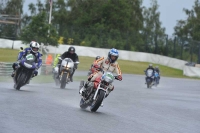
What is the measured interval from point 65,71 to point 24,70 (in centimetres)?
409

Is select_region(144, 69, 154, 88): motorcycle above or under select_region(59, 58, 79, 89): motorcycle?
under

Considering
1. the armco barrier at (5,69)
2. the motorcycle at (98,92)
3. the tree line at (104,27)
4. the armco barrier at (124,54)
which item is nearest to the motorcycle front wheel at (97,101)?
the motorcycle at (98,92)

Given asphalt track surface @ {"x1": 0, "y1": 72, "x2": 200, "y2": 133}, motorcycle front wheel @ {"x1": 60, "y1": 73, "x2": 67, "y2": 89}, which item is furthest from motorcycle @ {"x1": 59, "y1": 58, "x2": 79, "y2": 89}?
asphalt track surface @ {"x1": 0, "y1": 72, "x2": 200, "y2": 133}

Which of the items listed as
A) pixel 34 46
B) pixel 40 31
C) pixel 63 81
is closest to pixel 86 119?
pixel 34 46

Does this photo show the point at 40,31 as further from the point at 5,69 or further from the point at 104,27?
the point at 104,27

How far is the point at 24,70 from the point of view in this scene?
799 inches

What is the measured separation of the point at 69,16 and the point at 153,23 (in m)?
28.3

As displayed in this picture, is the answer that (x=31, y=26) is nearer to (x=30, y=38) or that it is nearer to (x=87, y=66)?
(x=30, y=38)

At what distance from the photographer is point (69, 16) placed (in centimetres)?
10131

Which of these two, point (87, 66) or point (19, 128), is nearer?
point (19, 128)

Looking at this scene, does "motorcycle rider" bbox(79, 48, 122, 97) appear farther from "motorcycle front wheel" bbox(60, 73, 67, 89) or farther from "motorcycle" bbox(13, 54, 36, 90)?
"motorcycle front wheel" bbox(60, 73, 67, 89)

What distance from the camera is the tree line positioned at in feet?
169

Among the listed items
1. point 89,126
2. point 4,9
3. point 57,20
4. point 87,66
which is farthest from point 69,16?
point 89,126

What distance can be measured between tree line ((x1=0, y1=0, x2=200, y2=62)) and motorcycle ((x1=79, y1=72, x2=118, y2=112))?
34.9 meters
